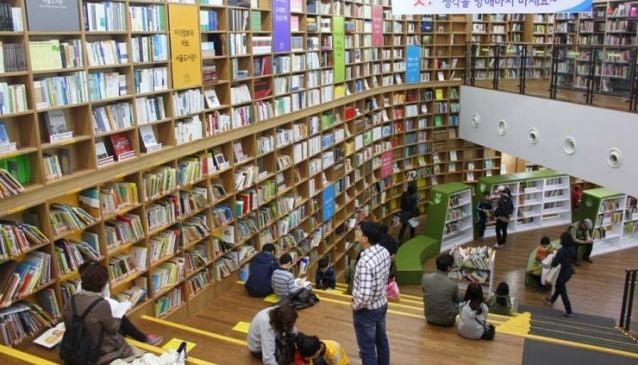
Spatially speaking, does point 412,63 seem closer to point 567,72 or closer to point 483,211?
point 483,211

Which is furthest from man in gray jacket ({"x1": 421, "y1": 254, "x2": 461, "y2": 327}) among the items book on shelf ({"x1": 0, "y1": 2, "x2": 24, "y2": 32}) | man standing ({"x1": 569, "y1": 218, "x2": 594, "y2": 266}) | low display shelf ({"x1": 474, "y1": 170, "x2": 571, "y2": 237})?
low display shelf ({"x1": 474, "y1": 170, "x2": 571, "y2": 237})

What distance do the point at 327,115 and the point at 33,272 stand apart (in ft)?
19.6

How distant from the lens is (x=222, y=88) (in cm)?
689

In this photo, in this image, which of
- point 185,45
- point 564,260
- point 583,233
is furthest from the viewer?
point 583,233

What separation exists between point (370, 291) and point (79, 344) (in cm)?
207

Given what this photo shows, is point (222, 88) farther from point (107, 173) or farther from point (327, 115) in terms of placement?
point (327, 115)

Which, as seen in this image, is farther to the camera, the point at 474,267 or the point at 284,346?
the point at 474,267

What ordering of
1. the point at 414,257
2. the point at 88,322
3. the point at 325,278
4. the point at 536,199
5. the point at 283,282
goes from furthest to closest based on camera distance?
the point at 536,199 → the point at 414,257 → the point at 325,278 → the point at 283,282 → the point at 88,322

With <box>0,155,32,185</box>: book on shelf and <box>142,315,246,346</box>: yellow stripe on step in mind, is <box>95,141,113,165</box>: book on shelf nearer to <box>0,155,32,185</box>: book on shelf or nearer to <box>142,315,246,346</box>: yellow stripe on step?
<box>0,155,32,185</box>: book on shelf

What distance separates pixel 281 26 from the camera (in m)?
7.88

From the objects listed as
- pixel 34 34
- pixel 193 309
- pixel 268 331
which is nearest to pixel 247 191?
pixel 193 309

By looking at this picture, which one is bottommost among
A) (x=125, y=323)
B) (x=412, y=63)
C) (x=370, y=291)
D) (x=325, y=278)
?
(x=325, y=278)

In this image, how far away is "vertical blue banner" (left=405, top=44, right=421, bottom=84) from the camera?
12.7 metres

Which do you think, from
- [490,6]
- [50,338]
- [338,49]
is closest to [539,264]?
[338,49]
